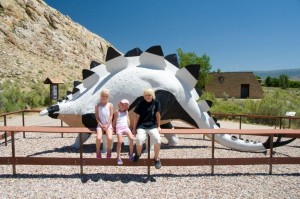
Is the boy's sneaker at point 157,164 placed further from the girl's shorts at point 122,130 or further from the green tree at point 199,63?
the green tree at point 199,63

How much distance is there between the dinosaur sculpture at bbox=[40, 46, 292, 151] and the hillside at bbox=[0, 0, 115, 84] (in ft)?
61.8

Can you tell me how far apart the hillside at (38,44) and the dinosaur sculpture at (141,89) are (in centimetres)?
1884

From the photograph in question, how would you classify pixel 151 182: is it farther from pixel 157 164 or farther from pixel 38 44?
pixel 38 44

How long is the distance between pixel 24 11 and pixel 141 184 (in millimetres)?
30556

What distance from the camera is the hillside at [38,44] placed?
78.2ft

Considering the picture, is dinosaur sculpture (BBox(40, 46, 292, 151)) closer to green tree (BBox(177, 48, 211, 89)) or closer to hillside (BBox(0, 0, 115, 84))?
hillside (BBox(0, 0, 115, 84))

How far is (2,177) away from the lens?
4109 millimetres

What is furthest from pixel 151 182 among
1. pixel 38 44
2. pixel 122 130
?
pixel 38 44

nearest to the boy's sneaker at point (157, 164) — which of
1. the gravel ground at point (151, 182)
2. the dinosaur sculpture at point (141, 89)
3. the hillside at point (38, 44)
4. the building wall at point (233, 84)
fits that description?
the gravel ground at point (151, 182)

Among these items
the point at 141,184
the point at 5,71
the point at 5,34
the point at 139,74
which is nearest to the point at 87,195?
the point at 141,184

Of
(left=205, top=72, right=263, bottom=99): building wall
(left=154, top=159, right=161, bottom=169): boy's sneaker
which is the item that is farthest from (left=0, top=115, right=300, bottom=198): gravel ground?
(left=205, top=72, right=263, bottom=99): building wall

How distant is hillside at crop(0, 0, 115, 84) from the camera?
23.8 meters

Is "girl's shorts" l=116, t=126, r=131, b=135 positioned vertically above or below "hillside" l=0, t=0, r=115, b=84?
below

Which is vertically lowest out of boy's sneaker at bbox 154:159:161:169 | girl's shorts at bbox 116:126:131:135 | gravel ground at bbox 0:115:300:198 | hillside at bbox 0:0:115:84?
gravel ground at bbox 0:115:300:198
